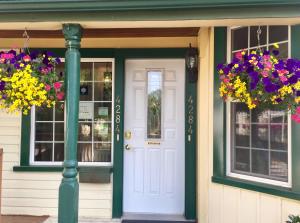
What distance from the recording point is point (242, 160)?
12.6 ft

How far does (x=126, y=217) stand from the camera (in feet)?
15.9

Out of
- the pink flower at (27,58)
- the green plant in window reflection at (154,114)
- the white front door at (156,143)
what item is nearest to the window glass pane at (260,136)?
the white front door at (156,143)

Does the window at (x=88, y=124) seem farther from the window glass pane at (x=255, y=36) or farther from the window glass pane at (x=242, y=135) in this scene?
the window glass pane at (x=255, y=36)

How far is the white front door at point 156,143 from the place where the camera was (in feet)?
16.4

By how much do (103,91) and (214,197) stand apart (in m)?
2.11

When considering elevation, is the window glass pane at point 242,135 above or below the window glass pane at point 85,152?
above

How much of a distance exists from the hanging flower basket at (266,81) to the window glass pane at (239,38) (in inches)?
40.5

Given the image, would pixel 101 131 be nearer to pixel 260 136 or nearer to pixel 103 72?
pixel 103 72

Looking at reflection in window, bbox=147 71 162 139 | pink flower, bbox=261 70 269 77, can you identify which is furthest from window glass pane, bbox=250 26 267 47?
reflection in window, bbox=147 71 162 139

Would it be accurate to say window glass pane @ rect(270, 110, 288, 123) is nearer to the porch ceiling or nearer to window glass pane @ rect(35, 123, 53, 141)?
the porch ceiling

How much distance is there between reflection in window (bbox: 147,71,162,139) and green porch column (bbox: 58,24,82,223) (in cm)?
193

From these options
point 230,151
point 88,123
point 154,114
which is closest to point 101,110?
point 88,123

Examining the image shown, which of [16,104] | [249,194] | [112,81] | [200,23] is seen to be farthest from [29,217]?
[200,23]

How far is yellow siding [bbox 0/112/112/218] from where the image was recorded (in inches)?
194
